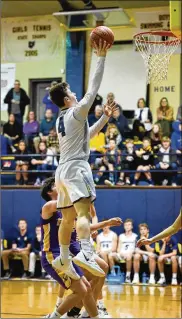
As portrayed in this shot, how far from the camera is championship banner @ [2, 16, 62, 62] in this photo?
62.7 feet

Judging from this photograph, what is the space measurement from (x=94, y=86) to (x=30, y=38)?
14.1 meters

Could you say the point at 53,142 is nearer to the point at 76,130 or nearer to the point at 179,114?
the point at 179,114

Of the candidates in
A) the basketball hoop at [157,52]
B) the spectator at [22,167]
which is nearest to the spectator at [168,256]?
the spectator at [22,167]

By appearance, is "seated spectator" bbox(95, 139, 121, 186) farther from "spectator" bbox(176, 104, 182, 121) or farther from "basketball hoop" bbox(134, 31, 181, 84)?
"basketball hoop" bbox(134, 31, 181, 84)

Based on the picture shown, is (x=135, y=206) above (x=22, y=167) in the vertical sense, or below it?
below

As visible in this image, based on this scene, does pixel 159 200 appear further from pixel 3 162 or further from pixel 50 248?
pixel 50 248

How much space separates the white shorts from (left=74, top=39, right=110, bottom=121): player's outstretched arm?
1.52 feet

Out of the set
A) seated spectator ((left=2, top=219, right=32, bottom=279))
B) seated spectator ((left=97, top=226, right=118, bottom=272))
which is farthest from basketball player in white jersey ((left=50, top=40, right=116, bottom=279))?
seated spectator ((left=2, top=219, right=32, bottom=279))

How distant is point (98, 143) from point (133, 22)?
11.9 ft

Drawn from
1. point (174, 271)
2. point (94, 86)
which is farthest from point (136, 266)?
point (94, 86)

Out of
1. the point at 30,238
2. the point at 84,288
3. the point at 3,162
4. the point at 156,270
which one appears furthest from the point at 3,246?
the point at 84,288

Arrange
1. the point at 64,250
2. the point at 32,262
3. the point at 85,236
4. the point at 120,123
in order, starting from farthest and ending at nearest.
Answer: the point at 120,123, the point at 32,262, the point at 64,250, the point at 85,236

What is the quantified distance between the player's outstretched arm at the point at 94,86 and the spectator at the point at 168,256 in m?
7.60

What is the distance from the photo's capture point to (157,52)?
24.7 ft
